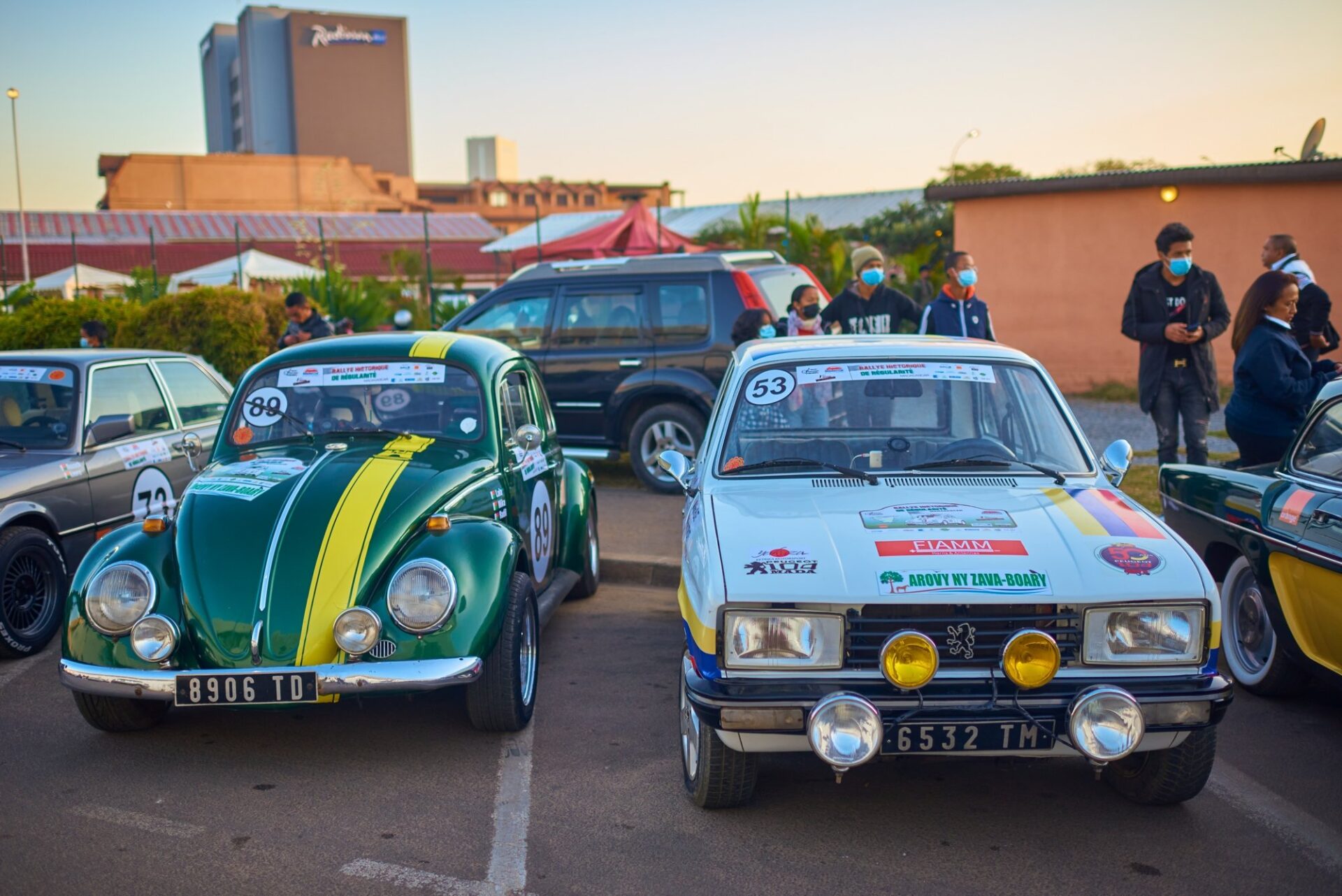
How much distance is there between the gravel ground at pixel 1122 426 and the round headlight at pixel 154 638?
864 centimetres

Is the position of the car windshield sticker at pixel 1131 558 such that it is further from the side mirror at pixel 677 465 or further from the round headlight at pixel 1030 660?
the side mirror at pixel 677 465

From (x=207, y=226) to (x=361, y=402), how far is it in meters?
56.5

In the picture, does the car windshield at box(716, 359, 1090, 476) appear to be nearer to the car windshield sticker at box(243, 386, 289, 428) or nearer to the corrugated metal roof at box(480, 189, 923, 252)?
the car windshield sticker at box(243, 386, 289, 428)

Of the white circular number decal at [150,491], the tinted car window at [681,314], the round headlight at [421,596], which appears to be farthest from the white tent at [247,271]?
the round headlight at [421,596]

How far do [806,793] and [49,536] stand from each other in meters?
4.63

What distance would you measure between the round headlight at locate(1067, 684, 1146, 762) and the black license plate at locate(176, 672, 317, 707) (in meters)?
2.68

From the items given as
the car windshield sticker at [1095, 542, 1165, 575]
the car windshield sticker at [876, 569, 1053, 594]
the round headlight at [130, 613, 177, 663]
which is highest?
the car windshield sticker at [1095, 542, 1165, 575]

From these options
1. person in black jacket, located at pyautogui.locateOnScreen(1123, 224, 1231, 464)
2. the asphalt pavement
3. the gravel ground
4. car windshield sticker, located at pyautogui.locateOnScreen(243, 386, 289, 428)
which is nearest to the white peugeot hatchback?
the asphalt pavement

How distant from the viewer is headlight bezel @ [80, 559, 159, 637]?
447cm

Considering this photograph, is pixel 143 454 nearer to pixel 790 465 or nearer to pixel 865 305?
pixel 790 465

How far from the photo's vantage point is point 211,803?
4246 millimetres

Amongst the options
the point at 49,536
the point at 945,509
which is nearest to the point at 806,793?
the point at 945,509

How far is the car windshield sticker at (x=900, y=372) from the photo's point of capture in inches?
194

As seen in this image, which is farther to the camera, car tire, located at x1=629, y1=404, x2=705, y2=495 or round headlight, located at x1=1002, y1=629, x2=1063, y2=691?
car tire, located at x1=629, y1=404, x2=705, y2=495
